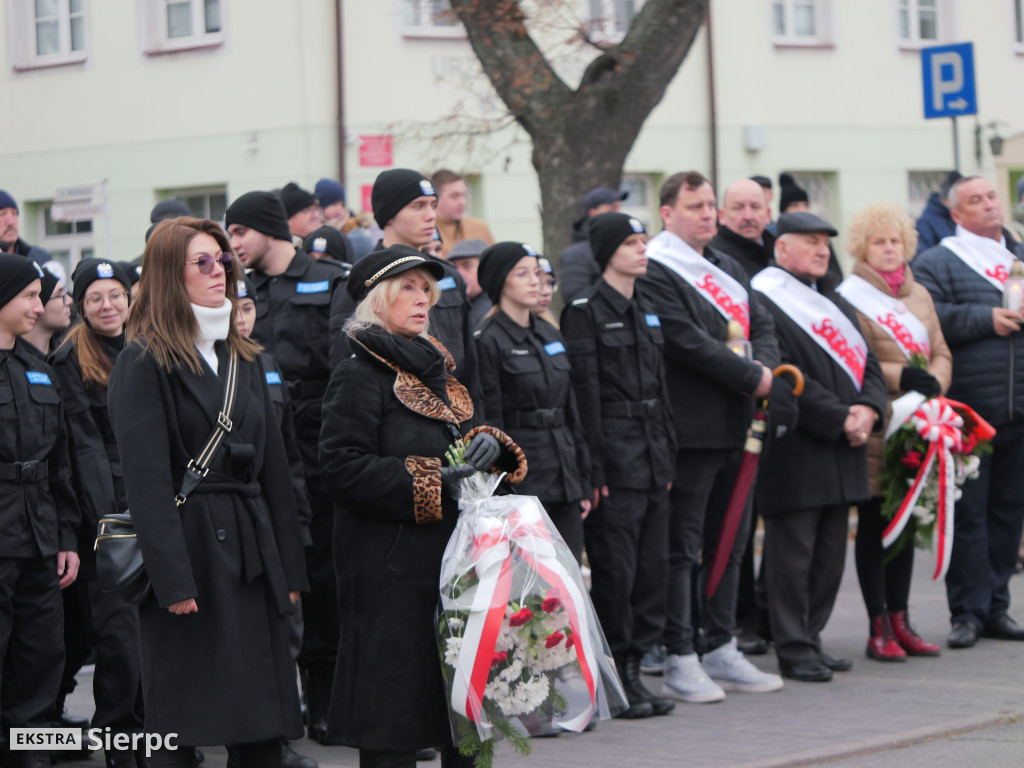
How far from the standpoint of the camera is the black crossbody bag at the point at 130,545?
185 inches

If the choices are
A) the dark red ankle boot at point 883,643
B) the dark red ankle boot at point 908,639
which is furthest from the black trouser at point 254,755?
the dark red ankle boot at point 908,639

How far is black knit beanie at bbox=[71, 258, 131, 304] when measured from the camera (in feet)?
21.8

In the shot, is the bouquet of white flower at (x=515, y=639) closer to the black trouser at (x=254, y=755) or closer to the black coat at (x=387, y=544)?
the black coat at (x=387, y=544)

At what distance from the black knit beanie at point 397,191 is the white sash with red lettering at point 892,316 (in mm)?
2975

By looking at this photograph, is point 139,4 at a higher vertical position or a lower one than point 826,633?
higher

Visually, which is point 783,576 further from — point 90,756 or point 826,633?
point 90,756

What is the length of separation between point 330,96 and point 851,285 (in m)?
12.0

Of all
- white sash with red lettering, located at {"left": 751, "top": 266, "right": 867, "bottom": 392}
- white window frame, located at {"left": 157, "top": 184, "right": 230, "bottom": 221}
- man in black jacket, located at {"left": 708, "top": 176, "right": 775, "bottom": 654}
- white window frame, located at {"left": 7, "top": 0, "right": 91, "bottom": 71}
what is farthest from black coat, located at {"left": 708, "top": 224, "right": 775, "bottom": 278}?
white window frame, located at {"left": 7, "top": 0, "right": 91, "bottom": 71}

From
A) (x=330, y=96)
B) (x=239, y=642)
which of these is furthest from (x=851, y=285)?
(x=330, y=96)

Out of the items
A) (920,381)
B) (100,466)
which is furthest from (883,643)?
(100,466)

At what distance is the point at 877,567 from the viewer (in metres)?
8.56

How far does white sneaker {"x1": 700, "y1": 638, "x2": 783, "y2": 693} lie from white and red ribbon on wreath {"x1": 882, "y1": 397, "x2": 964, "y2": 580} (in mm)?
1153

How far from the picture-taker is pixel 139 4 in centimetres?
2050

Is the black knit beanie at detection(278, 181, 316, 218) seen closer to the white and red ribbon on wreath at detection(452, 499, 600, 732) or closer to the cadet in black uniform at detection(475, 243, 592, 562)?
the cadet in black uniform at detection(475, 243, 592, 562)
